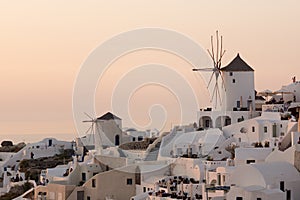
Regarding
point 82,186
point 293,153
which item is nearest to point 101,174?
point 82,186

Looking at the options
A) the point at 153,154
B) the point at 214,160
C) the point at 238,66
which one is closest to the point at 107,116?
the point at 238,66

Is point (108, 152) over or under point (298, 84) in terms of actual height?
under

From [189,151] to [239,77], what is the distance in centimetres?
810

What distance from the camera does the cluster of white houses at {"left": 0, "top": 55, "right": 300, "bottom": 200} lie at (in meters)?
26.6

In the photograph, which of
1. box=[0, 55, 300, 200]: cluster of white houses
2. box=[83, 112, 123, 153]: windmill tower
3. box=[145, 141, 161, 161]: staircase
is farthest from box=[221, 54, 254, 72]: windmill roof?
box=[83, 112, 123, 153]: windmill tower

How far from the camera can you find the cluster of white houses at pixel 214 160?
2656 centimetres

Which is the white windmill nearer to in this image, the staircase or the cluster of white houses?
the cluster of white houses

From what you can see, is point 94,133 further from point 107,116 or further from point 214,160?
point 214,160

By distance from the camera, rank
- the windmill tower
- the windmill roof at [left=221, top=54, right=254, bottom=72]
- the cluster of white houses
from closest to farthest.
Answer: the cluster of white houses, the windmill roof at [left=221, top=54, right=254, bottom=72], the windmill tower

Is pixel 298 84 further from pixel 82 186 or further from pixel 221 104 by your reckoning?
pixel 82 186

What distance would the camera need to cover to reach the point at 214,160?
32.5m

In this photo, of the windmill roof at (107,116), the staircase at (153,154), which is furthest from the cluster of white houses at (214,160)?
the windmill roof at (107,116)

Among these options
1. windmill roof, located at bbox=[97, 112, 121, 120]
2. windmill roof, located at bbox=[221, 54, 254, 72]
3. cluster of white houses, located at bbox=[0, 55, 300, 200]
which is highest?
windmill roof, located at bbox=[221, 54, 254, 72]

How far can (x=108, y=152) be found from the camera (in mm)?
39719
